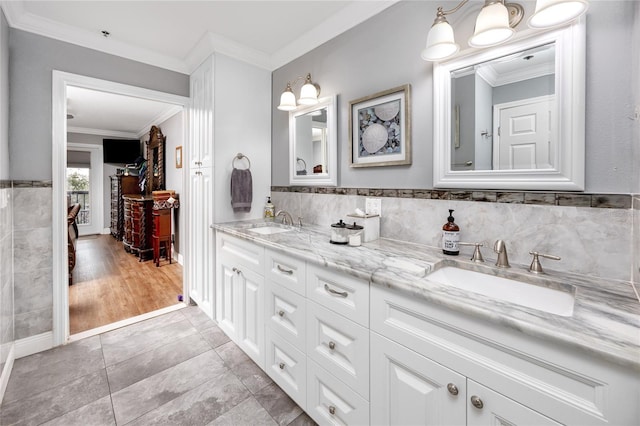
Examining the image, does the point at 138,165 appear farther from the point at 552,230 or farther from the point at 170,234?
the point at 552,230

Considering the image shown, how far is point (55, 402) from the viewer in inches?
62.7

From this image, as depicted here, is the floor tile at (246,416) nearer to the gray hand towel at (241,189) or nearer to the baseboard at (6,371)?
the baseboard at (6,371)

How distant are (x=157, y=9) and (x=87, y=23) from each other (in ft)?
2.08

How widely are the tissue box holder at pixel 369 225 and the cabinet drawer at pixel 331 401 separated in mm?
750

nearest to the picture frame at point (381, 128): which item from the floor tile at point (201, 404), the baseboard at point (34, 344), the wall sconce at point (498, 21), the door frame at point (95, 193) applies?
the wall sconce at point (498, 21)

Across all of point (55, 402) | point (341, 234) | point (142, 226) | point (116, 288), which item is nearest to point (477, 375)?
point (341, 234)

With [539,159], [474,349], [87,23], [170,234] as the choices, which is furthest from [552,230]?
[170,234]

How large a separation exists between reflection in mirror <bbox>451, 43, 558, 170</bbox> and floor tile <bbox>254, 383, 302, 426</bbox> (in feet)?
5.21

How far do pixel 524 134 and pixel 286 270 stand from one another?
1.32 meters

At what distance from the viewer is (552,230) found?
3.79ft

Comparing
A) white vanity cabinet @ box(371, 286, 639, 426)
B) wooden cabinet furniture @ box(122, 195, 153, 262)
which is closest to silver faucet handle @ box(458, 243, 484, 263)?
white vanity cabinet @ box(371, 286, 639, 426)

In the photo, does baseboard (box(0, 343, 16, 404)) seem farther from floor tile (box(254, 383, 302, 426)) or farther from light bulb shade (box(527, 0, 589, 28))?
light bulb shade (box(527, 0, 589, 28))

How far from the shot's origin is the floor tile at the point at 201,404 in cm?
147

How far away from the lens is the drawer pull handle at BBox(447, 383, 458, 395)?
2.87ft
